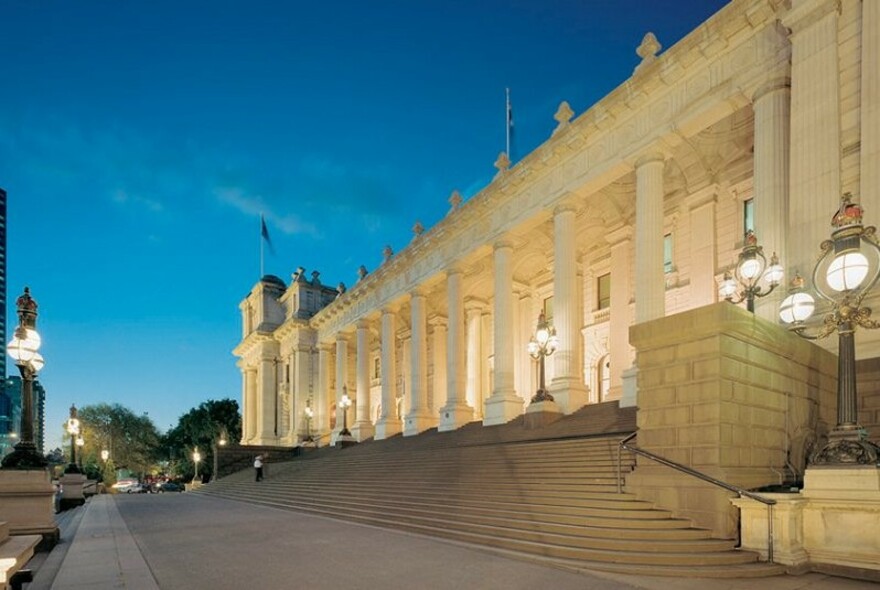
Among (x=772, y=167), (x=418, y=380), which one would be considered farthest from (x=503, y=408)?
(x=772, y=167)

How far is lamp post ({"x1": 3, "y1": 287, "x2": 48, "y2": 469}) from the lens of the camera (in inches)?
430

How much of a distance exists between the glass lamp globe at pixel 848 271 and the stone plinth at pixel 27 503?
13.9 m

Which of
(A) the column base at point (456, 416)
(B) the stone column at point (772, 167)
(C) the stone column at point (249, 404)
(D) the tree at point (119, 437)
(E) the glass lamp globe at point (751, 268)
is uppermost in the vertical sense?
(B) the stone column at point (772, 167)

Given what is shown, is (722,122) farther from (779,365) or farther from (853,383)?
(853,383)

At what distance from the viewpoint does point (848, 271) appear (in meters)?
7.91

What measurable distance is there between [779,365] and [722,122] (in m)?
10.8

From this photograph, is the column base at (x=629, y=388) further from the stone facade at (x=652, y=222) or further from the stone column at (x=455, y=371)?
the stone column at (x=455, y=371)

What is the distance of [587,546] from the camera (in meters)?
8.96

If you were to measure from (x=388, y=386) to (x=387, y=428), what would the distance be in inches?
99.6

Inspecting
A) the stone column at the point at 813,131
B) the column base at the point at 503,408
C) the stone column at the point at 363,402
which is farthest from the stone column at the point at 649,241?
the stone column at the point at 363,402

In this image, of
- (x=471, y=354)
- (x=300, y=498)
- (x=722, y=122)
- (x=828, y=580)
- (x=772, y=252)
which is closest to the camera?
(x=828, y=580)

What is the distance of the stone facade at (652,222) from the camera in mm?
12812

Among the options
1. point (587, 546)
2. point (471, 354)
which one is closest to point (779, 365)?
point (587, 546)

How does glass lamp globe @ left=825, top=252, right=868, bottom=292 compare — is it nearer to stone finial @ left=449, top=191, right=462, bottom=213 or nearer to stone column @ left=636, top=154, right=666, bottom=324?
stone column @ left=636, top=154, right=666, bottom=324
